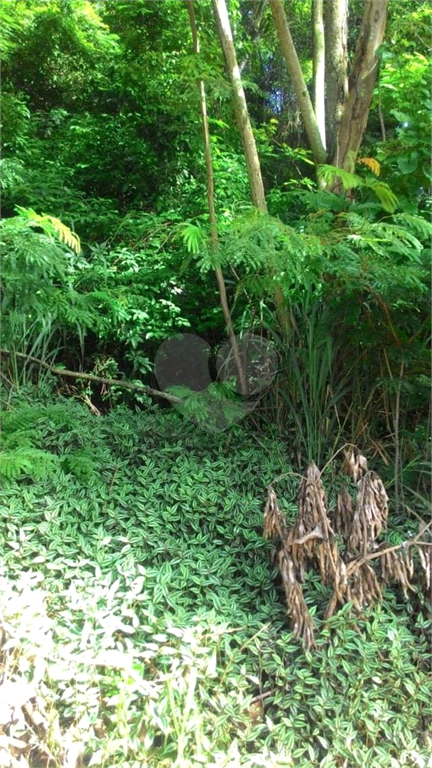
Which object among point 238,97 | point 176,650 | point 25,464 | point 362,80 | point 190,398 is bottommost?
point 176,650

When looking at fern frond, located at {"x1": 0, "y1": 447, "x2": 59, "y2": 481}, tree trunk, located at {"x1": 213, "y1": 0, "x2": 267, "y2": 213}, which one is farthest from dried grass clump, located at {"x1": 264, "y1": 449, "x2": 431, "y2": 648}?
tree trunk, located at {"x1": 213, "y1": 0, "x2": 267, "y2": 213}

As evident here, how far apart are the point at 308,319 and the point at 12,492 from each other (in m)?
1.63

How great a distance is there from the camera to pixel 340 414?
11.1 feet

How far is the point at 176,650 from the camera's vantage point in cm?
200

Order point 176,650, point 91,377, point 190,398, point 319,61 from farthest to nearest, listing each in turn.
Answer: point 319,61, point 91,377, point 190,398, point 176,650

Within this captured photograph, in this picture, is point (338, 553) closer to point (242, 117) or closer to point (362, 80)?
point (242, 117)

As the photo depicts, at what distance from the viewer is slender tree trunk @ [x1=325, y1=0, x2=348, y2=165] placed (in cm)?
421

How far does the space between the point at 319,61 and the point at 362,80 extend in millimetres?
707

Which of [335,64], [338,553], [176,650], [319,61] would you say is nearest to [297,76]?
[319,61]

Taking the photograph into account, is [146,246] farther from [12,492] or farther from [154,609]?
[154,609]

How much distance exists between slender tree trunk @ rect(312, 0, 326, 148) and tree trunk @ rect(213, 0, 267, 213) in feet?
2.20

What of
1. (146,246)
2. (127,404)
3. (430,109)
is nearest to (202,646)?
(127,404)

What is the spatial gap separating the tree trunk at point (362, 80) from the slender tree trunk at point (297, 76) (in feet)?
0.71

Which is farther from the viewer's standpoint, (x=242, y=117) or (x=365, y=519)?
(x=242, y=117)
